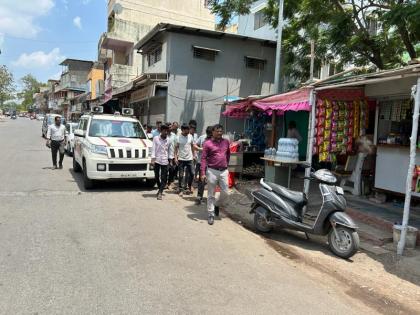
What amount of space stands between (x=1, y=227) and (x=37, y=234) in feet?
2.51

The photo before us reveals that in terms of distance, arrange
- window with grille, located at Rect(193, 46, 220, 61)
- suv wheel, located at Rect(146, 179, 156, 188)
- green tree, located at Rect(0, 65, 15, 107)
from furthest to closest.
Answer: green tree, located at Rect(0, 65, 15, 107) → window with grille, located at Rect(193, 46, 220, 61) → suv wheel, located at Rect(146, 179, 156, 188)

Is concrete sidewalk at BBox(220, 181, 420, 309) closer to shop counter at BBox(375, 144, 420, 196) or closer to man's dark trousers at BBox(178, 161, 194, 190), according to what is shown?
shop counter at BBox(375, 144, 420, 196)

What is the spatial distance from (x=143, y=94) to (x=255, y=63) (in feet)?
19.0

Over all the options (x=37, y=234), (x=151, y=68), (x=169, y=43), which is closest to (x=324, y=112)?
(x=37, y=234)

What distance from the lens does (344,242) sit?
224 inches

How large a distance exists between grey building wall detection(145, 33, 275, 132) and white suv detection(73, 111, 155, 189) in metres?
6.65

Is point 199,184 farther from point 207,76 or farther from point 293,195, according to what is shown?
point 207,76

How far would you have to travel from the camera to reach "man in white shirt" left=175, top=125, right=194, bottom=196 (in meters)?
9.64

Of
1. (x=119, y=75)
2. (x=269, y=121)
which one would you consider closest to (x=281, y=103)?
(x=269, y=121)

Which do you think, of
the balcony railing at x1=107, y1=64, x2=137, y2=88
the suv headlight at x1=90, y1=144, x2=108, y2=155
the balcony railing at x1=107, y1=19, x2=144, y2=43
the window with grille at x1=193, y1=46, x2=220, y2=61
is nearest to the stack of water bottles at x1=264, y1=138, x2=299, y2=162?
the suv headlight at x1=90, y1=144, x2=108, y2=155

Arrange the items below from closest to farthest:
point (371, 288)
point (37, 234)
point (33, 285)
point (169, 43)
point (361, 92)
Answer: point (33, 285) → point (371, 288) → point (37, 234) → point (361, 92) → point (169, 43)

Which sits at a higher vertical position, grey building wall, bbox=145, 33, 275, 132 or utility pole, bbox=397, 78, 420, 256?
grey building wall, bbox=145, 33, 275, 132

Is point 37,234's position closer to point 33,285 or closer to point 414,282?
point 33,285

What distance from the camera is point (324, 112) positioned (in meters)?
8.45
